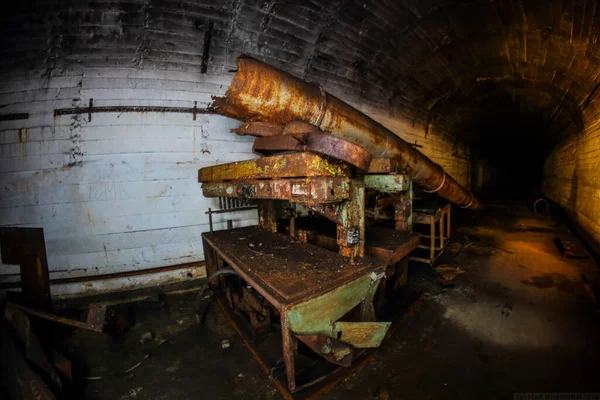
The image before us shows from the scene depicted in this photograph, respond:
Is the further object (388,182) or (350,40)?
(350,40)

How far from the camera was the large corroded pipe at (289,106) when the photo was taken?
2295 millimetres

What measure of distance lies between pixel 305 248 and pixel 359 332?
116cm

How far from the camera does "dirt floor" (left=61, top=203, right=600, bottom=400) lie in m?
2.31

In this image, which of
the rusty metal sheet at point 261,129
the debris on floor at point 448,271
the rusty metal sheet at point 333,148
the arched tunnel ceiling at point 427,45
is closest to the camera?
the rusty metal sheet at point 333,148

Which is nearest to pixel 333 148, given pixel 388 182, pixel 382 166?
pixel 382 166

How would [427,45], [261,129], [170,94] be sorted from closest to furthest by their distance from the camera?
[261,129] < [170,94] < [427,45]

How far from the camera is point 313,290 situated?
1.92 m

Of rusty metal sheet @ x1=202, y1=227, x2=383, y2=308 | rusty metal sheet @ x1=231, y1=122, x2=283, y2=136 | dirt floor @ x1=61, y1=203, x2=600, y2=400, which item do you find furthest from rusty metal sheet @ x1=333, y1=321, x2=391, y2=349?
rusty metal sheet @ x1=231, y1=122, x2=283, y2=136

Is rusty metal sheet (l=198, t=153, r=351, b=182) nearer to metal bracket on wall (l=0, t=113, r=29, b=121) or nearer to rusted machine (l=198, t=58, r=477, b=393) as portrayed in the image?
rusted machine (l=198, t=58, r=477, b=393)

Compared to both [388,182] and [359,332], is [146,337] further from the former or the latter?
[388,182]

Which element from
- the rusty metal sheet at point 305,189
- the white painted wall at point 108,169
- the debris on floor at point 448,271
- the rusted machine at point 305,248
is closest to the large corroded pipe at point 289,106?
the rusted machine at point 305,248

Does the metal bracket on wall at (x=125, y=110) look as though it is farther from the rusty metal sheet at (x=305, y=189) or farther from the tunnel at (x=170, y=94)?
the rusty metal sheet at (x=305, y=189)

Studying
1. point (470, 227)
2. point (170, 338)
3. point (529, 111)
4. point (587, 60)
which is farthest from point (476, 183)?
point (170, 338)

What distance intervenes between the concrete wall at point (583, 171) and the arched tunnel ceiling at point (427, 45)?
1.48ft
